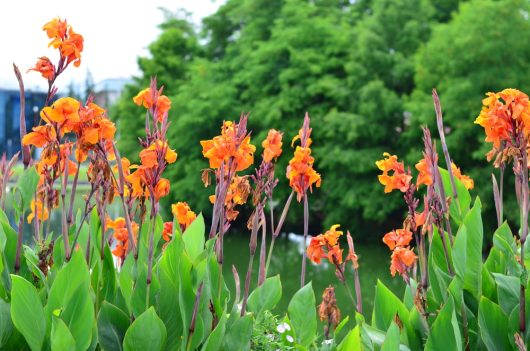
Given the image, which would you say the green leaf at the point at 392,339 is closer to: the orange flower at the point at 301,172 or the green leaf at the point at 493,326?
the green leaf at the point at 493,326

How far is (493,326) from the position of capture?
2.40 meters

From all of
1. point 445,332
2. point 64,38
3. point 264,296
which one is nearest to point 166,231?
point 264,296

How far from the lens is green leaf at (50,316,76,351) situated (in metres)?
2.13

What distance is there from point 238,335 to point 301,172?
67 cm

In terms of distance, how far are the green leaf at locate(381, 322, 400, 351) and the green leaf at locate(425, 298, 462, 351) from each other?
0.17 m

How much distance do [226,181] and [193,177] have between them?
914 inches

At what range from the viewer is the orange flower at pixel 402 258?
2518 millimetres

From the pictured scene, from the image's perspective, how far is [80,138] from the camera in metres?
2.24

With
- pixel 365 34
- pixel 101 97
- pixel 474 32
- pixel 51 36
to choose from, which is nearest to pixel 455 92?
pixel 474 32

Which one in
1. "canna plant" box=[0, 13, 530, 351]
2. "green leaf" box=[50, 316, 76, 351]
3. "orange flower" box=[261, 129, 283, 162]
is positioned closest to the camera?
"green leaf" box=[50, 316, 76, 351]

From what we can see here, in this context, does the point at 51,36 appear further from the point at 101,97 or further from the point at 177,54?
the point at 101,97

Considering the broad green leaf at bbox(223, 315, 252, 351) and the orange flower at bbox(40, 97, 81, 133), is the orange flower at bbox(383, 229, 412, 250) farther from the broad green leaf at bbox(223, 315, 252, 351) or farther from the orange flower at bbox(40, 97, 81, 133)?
the orange flower at bbox(40, 97, 81, 133)

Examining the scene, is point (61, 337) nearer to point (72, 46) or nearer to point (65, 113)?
point (65, 113)

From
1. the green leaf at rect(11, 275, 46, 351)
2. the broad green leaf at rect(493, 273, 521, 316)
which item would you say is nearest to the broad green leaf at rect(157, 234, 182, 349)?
the green leaf at rect(11, 275, 46, 351)
